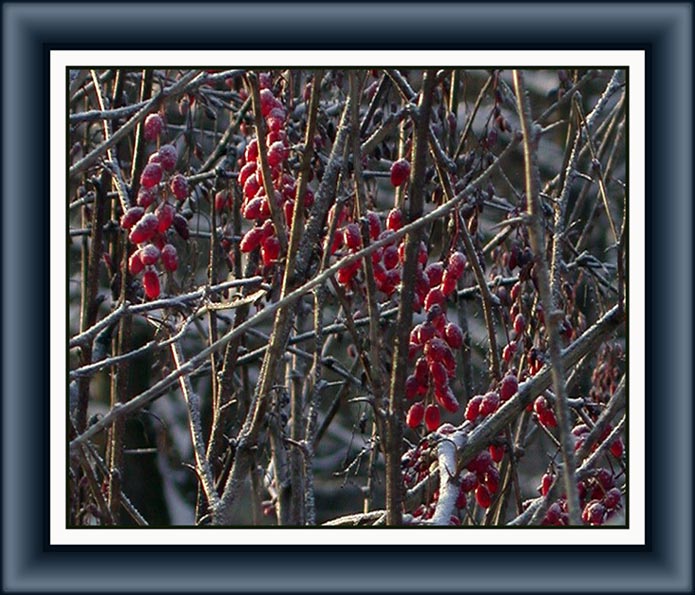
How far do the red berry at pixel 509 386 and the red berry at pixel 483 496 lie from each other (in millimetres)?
113

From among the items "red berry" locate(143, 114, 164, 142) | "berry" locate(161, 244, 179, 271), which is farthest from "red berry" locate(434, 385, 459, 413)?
"red berry" locate(143, 114, 164, 142)

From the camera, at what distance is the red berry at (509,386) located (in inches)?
59.1

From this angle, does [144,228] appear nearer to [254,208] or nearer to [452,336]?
[254,208]

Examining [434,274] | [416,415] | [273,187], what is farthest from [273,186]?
[416,415]

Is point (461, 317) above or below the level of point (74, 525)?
above

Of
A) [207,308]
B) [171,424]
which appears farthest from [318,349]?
[171,424]

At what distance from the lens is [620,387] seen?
142 centimetres

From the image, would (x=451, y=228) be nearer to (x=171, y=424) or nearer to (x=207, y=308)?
(x=207, y=308)

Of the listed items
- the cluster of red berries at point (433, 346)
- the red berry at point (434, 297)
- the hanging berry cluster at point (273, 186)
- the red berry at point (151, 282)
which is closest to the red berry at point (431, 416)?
the cluster of red berries at point (433, 346)

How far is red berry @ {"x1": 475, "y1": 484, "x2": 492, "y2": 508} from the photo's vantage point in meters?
1.49

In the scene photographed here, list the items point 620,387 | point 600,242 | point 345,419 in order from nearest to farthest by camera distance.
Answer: point 620,387 → point 600,242 → point 345,419

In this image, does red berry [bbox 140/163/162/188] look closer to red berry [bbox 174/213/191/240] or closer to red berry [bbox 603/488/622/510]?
red berry [bbox 174/213/191/240]

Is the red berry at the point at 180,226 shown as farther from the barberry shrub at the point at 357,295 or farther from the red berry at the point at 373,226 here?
the red berry at the point at 373,226
